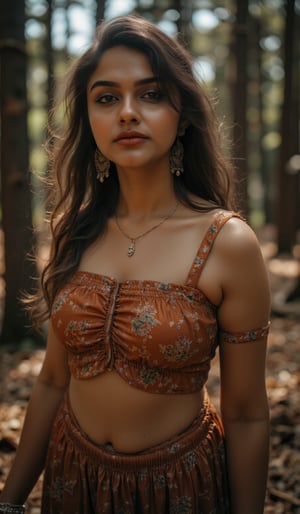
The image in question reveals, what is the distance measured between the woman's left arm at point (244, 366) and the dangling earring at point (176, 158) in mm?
377

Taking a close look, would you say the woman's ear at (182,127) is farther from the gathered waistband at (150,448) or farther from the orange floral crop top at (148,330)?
the gathered waistband at (150,448)

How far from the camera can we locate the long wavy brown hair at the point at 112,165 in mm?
1809

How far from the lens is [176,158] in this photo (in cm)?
200

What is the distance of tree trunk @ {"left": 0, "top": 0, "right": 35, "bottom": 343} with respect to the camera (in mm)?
4719

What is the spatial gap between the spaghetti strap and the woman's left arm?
27mm

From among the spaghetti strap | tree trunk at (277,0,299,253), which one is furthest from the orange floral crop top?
tree trunk at (277,0,299,253)

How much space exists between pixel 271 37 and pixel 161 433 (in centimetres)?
1688

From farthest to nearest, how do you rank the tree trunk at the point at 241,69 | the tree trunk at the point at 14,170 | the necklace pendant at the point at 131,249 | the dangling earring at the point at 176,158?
the tree trunk at the point at 241,69, the tree trunk at the point at 14,170, the dangling earring at the point at 176,158, the necklace pendant at the point at 131,249

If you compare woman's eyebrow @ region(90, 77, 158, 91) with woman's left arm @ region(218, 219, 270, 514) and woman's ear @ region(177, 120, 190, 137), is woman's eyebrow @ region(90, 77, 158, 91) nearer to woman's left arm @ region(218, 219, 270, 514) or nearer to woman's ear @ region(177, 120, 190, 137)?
woman's ear @ region(177, 120, 190, 137)

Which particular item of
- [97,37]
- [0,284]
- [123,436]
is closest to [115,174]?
[97,37]

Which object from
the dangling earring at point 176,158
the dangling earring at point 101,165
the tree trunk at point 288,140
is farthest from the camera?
the tree trunk at point 288,140

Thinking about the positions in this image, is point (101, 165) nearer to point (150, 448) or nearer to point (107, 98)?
point (107, 98)

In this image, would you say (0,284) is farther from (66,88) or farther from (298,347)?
(66,88)

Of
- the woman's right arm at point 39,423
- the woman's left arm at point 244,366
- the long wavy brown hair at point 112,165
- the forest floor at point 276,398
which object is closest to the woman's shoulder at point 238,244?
the woman's left arm at point 244,366
